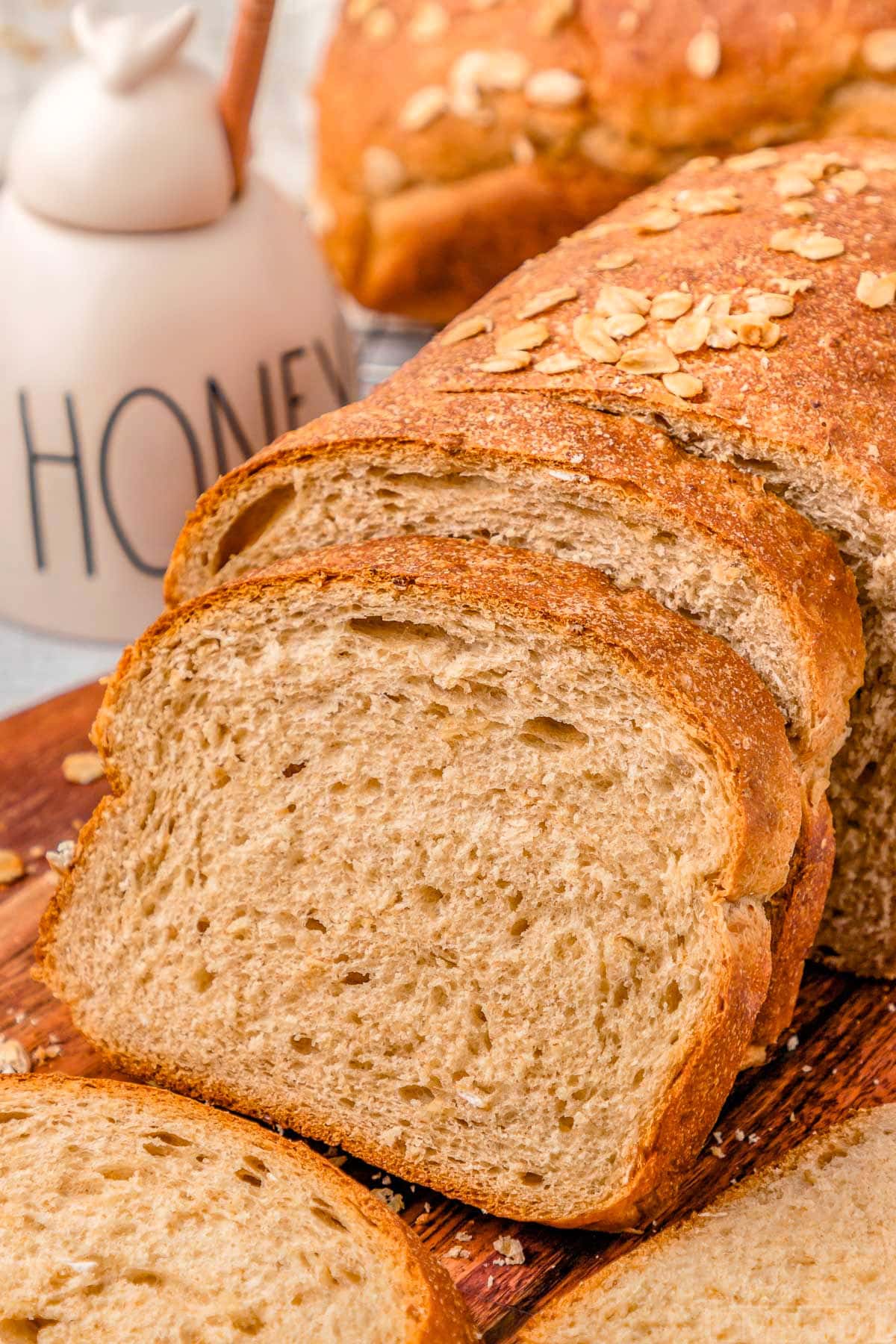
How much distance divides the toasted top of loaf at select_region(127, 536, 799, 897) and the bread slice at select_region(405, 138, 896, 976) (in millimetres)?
264

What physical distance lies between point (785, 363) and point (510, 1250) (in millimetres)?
1245

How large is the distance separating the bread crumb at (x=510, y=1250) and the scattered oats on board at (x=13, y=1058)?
0.71 m

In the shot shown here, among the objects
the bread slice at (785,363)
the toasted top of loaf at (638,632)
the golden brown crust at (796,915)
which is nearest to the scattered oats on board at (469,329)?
the bread slice at (785,363)

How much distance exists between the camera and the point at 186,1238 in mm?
1870

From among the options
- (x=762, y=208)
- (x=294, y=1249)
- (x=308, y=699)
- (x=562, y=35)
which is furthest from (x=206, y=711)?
(x=562, y=35)

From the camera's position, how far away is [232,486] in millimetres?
2260

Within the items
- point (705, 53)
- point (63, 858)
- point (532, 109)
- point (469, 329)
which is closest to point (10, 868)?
point (63, 858)

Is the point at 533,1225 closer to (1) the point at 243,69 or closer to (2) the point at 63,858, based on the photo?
(2) the point at 63,858

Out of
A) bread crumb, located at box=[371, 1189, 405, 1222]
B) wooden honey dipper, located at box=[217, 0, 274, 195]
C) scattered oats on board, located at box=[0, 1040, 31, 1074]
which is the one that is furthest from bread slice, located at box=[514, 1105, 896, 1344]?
wooden honey dipper, located at box=[217, 0, 274, 195]

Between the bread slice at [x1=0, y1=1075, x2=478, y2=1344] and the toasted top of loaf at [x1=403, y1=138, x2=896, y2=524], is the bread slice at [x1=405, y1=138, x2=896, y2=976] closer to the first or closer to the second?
the toasted top of loaf at [x1=403, y1=138, x2=896, y2=524]

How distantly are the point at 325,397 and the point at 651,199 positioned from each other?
0.83 metres

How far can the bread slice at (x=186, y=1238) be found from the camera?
5.78ft

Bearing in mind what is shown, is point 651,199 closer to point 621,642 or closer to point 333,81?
point 621,642

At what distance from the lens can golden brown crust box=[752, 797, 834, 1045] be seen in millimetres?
2078
